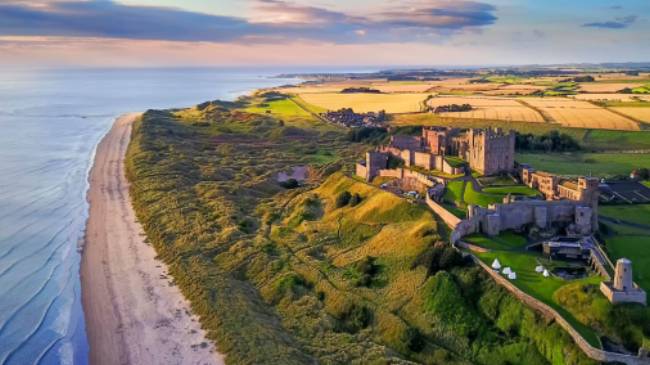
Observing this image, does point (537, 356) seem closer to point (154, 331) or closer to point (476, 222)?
point (476, 222)

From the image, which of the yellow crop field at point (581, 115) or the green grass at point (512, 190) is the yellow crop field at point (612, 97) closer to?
the yellow crop field at point (581, 115)

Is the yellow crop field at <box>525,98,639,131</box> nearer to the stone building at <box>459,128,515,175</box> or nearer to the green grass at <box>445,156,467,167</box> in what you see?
the green grass at <box>445,156,467,167</box>

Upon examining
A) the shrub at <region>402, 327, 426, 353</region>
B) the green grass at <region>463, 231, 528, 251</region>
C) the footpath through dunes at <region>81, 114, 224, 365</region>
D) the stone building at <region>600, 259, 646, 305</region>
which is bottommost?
the footpath through dunes at <region>81, 114, 224, 365</region>

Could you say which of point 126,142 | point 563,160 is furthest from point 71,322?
point 126,142

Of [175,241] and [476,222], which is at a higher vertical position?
[476,222]

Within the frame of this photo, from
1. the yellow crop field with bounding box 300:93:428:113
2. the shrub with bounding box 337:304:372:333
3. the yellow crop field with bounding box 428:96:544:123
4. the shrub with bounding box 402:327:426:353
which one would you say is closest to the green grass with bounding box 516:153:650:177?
the yellow crop field with bounding box 428:96:544:123

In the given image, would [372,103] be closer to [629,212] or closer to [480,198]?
[480,198]
